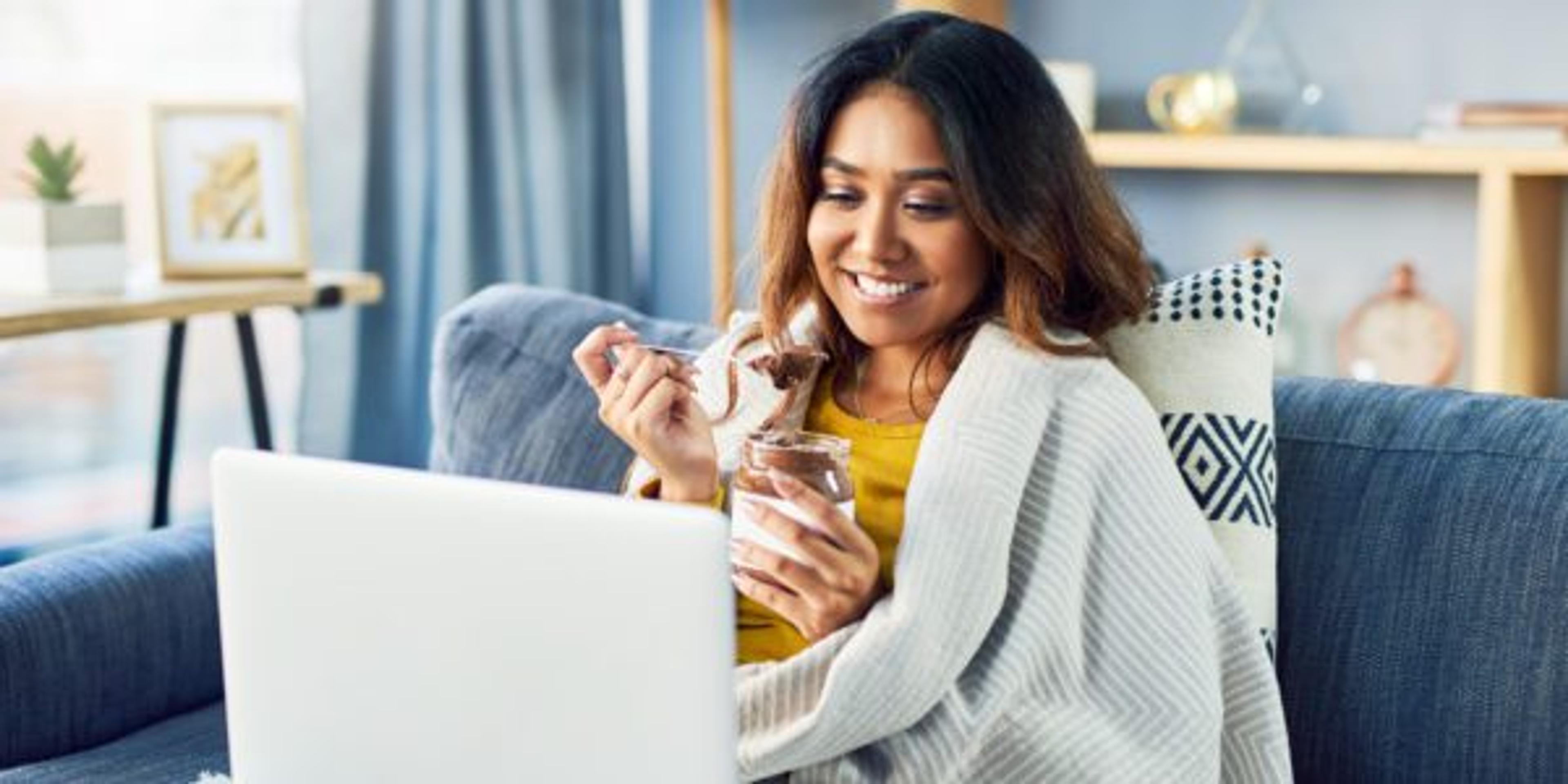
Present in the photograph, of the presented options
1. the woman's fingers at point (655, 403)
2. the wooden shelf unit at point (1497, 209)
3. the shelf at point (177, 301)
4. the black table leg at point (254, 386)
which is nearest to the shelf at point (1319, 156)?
the wooden shelf unit at point (1497, 209)

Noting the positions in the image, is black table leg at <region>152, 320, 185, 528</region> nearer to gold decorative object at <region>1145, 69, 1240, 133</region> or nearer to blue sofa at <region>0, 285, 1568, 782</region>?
blue sofa at <region>0, 285, 1568, 782</region>

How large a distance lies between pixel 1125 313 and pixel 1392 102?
1.92m

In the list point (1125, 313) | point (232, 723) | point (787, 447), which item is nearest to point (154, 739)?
point (232, 723)

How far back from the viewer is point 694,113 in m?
4.04

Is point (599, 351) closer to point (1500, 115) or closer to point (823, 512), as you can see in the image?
point (823, 512)

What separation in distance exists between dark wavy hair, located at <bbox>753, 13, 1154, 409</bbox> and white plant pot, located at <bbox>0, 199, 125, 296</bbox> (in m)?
1.26

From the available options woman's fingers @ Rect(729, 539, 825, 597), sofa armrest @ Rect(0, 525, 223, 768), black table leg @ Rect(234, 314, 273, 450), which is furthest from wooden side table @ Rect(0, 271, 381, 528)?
woman's fingers @ Rect(729, 539, 825, 597)

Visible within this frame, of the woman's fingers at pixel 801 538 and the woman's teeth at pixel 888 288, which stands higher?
the woman's teeth at pixel 888 288

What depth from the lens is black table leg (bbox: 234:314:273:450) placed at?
9.90 ft

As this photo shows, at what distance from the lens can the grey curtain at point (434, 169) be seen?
335 cm

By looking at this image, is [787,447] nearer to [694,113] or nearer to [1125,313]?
[1125,313]

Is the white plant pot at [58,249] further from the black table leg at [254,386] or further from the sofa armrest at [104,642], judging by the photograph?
the sofa armrest at [104,642]

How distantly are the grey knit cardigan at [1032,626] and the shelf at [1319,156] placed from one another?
1.57 metres

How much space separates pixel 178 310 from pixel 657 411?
129 cm
